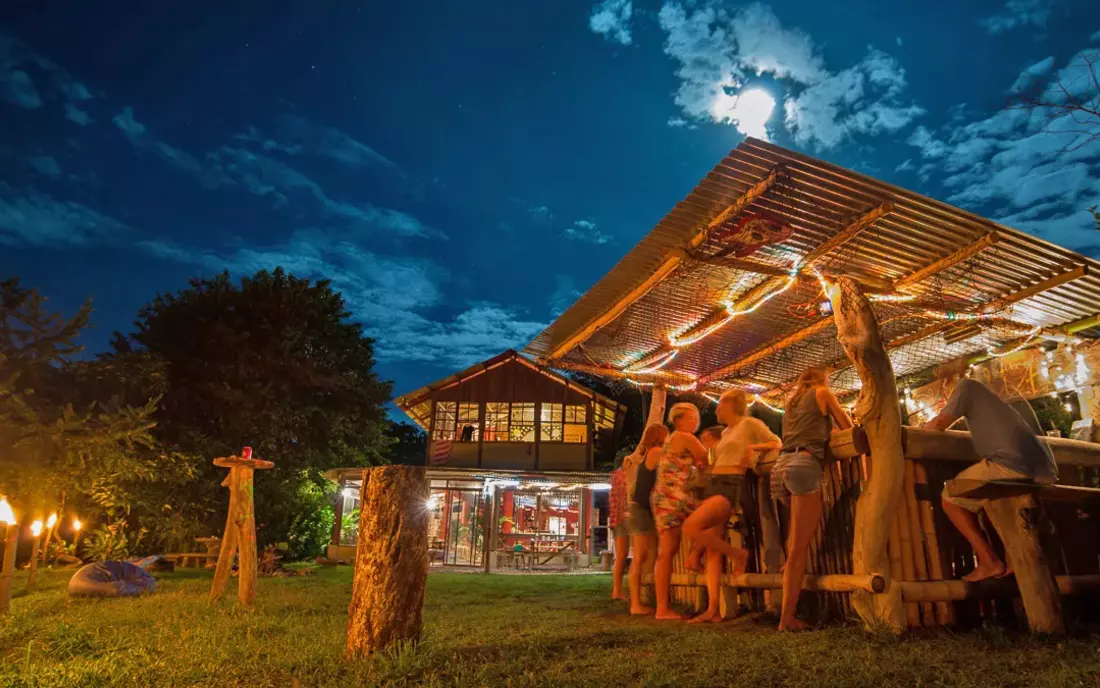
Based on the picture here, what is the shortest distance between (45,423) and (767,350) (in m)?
11.8

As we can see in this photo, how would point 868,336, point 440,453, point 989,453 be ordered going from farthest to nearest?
point 440,453
point 868,336
point 989,453

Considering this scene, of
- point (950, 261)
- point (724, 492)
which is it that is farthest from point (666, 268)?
point (950, 261)

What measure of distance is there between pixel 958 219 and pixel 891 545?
3.64m

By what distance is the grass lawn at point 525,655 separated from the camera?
2914 mm

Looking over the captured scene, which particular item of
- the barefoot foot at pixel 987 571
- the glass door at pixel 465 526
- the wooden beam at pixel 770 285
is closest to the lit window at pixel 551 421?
the glass door at pixel 465 526

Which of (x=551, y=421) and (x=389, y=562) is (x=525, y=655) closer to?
(x=389, y=562)

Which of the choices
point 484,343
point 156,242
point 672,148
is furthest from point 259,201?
point 672,148

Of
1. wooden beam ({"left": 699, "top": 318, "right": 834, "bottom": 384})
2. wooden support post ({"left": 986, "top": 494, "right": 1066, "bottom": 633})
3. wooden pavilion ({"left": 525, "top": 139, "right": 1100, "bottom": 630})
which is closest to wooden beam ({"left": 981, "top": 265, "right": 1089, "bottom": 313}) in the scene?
wooden pavilion ({"left": 525, "top": 139, "right": 1100, "bottom": 630})

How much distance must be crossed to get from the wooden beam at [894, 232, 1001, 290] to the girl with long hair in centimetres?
382

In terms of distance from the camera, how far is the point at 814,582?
4.44m

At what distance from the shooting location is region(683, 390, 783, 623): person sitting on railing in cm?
496

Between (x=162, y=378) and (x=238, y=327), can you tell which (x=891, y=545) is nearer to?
(x=162, y=378)

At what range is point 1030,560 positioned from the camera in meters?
3.69

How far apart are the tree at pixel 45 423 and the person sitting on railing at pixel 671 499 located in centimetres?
901
